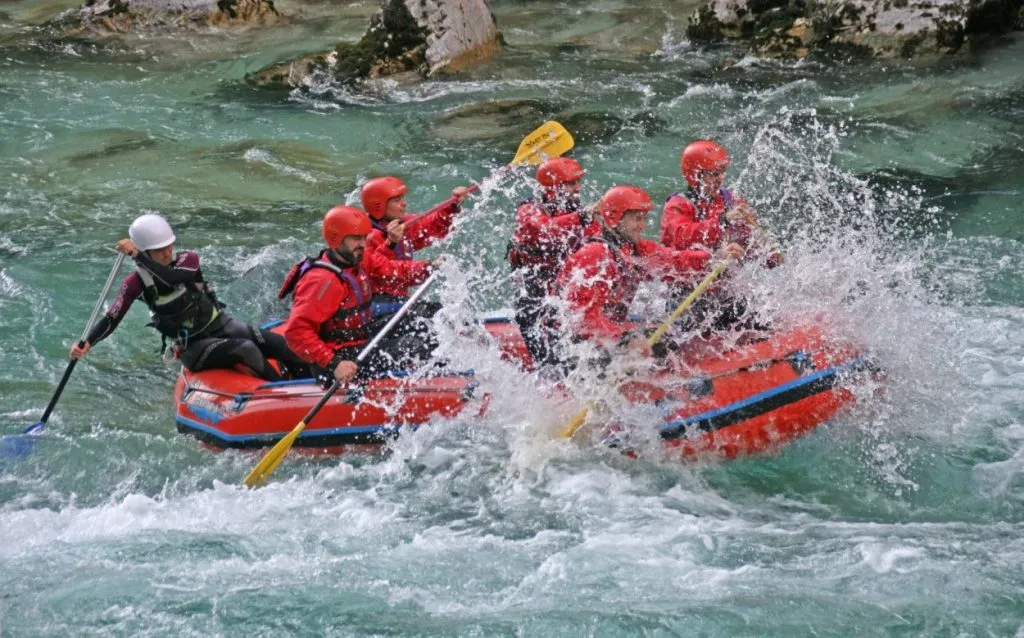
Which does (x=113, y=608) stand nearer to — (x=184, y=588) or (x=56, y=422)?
(x=184, y=588)

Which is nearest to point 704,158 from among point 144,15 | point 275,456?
point 275,456

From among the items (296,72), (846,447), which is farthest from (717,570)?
(296,72)

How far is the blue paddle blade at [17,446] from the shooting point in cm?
743

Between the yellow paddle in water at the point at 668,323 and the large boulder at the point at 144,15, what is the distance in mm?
13221

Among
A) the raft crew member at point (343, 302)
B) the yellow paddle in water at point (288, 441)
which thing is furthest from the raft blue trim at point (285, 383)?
the yellow paddle in water at point (288, 441)

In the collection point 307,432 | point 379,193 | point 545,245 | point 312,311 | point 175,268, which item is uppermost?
point 379,193

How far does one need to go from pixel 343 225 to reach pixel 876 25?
31.6 feet

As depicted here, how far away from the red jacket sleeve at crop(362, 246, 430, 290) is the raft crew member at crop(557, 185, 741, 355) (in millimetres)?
1246

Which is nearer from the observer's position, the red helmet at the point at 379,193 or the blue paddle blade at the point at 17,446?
the blue paddle blade at the point at 17,446

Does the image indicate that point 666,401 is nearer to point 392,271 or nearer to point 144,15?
point 392,271

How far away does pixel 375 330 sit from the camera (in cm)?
739

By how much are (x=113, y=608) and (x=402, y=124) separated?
8.65 m

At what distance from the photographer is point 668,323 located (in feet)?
22.6

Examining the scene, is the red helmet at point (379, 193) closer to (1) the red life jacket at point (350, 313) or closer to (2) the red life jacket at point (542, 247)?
(1) the red life jacket at point (350, 313)
